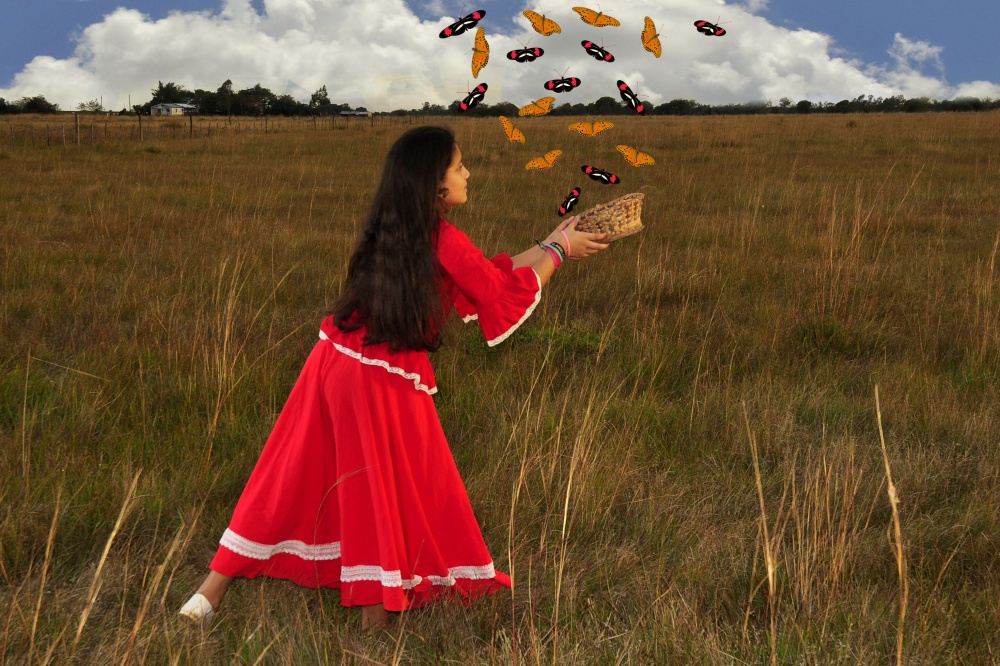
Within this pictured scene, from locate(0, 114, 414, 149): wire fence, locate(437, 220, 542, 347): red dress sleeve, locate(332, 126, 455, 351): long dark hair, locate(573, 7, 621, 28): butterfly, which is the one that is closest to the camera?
locate(573, 7, 621, 28): butterfly

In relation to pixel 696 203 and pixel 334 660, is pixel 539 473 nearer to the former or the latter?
pixel 334 660

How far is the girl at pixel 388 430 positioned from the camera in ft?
7.63

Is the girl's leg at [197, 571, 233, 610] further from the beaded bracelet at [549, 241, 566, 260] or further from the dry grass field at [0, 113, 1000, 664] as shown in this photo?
the beaded bracelet at [549, 241, 566, 260]

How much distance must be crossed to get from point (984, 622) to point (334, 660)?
1.81 meters

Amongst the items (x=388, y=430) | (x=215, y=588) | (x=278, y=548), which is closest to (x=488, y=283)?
(x=388, y=430)

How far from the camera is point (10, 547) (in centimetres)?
279

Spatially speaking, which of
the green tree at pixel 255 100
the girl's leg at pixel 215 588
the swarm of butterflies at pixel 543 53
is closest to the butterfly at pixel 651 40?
the swarm of butterflies at pixel 543 53

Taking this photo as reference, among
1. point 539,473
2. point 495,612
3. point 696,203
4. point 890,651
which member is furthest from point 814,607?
point 696,203

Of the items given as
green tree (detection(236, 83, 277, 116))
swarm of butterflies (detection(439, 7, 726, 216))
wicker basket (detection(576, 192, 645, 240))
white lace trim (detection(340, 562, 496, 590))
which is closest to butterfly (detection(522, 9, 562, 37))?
swarm of butterflies (detection(439, 7, 726, 216))

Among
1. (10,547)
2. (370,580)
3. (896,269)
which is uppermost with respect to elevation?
(896,269)

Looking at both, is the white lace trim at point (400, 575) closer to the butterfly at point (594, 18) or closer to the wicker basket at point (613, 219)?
the wicker basket at point (613, 219)

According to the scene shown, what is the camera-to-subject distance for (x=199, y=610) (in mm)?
2412

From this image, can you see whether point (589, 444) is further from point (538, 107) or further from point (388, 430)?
point (538, 107)

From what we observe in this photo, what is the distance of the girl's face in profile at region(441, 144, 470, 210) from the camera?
7.82ft
